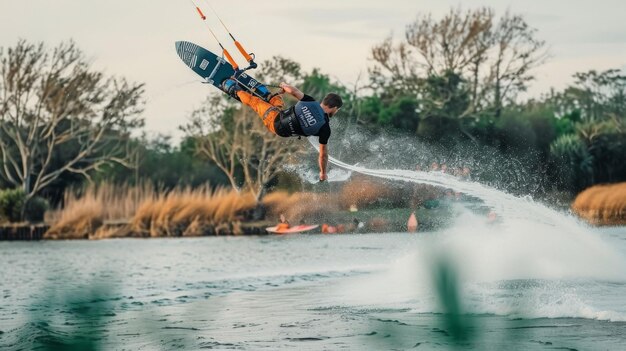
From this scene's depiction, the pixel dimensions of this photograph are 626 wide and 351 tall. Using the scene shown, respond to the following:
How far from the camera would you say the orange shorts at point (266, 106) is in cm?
1479

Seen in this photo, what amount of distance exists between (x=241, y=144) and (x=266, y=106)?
2708 cm

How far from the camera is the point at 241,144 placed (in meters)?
42.0

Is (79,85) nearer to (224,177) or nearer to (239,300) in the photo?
(224,177)

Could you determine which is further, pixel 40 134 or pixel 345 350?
pixel 40 134

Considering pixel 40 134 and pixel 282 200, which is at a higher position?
pixel 40 134

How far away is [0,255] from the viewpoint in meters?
30.6

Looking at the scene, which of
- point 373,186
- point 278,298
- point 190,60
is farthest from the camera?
point 373,186

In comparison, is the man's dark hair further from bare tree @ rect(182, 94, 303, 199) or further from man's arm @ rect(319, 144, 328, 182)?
bare tree @ rect(182, 94, 303, 199)

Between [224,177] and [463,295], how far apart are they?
28789 mm

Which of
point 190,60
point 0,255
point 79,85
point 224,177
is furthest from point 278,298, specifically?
point 224,177

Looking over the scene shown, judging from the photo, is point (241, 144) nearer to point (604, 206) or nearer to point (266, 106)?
point (604, 206)

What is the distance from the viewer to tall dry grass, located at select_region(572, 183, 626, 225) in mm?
34188

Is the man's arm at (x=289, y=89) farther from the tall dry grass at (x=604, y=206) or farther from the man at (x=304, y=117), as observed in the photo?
the tall dry grass at (x=604, y=206)

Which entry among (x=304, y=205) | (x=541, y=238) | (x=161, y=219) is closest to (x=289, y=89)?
(x=541, y=238)
